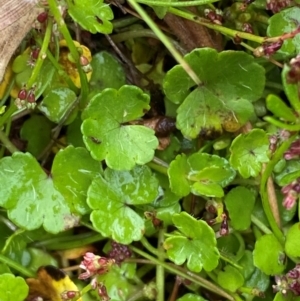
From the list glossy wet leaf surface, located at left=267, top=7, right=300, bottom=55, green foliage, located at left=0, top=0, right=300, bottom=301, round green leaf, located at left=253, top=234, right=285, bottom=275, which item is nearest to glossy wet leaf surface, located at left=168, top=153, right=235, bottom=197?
green foliage, located at left=0, top=0, right=300, bottom=301

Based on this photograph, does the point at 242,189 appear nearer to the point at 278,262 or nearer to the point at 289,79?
the point at 278,262

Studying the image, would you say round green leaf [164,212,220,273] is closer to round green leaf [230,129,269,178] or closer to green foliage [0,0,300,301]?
green foliage [0,0,300,301]

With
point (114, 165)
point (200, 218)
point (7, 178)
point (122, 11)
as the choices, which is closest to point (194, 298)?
point (200, 218)

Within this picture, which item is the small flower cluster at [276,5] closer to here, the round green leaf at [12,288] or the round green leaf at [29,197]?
the round green leaf at [29,197]

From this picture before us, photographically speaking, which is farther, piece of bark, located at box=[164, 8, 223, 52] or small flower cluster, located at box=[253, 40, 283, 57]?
piece of bark, located at box=[164, 8, 223, 52]

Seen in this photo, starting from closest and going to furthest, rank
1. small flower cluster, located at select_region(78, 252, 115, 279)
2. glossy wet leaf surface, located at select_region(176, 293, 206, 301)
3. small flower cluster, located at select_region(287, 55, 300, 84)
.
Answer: small flower cluster, located at select_region(287, 55, 300, 84) → small flower cluster, located at select_region(78, 252, 115, 279) → glossy wet leaf surface, located at select_region(176, 293, 206, 301)

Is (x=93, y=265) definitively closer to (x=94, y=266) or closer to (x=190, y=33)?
(x=94, y=266)
